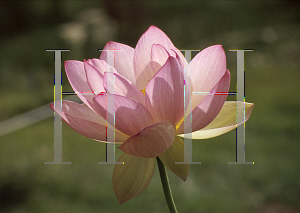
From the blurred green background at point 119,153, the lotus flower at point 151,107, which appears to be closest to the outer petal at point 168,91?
the lotus flower at point 151,107

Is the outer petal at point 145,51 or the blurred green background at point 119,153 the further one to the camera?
the blurred green background at point 119,153

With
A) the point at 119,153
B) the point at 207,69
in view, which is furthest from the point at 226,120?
the point at 119,153

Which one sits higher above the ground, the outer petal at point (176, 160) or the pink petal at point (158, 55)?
the pink petal at point (158, 55)

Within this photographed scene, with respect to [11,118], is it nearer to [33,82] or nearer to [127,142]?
[33,82]

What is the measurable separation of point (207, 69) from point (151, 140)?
0.25 ft

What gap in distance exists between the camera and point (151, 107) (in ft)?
0.64

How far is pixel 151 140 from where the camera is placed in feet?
0.59

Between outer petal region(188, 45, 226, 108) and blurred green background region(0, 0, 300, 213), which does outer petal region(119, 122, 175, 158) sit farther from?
blurred green background region(0, 0, 300, 213)

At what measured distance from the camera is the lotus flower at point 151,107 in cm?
19

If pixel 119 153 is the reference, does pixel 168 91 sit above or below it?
above

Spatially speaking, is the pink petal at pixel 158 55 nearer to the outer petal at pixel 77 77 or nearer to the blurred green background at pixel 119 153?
the outer petal at pixel 77 77

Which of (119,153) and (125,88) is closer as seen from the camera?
(125,88)

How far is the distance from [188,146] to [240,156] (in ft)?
0.20

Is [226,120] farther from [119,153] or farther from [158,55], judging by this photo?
[119,153]
